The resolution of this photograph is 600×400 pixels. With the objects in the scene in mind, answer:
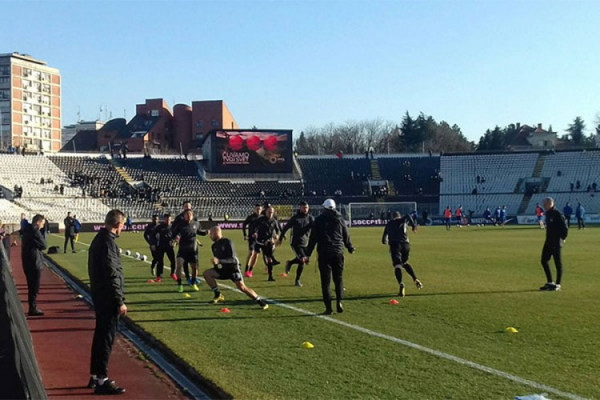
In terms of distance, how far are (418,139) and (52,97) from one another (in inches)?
2697

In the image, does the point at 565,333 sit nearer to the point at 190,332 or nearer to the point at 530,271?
the point at 190,332

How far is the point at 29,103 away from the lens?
115 metres

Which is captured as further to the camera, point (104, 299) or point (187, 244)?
point (187, 244)

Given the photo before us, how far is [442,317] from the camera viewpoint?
10742 mm

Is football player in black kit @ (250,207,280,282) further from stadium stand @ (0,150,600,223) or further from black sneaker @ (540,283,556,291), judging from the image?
stadium stand @ (0,150,600,223)

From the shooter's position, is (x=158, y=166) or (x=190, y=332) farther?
(x=158, y=166)

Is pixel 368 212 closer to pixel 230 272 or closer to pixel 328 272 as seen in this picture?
pixel 230 272

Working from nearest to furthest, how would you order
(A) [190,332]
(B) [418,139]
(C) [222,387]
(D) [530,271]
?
(C) [222,387] → (A) [190,332] → (D) [530,271] → (B) [418,139]

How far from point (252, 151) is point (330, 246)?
54738 mm

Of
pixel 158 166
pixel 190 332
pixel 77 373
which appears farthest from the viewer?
pixel 158 166

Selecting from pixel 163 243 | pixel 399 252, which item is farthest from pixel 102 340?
pixel 163 243

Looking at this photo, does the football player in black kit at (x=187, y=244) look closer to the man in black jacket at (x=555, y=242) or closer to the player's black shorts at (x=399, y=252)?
the player's black shorts at (x=399, y=252)

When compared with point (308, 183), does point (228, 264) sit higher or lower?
lower

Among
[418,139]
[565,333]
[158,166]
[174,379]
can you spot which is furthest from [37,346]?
[418,139]
